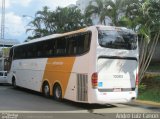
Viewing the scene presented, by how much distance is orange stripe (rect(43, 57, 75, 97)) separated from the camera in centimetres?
1700

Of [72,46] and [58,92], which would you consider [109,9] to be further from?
[72,46]

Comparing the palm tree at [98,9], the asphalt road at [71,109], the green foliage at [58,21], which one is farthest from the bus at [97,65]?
the green foliage at [58,21]

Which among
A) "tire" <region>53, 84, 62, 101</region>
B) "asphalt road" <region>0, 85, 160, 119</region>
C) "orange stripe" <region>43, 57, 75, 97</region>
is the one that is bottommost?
"asphalt road" <region>0, 85, 160, 119</region>

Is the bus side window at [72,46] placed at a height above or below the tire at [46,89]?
above

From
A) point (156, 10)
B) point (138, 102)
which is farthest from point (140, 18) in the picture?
point (138, 102)

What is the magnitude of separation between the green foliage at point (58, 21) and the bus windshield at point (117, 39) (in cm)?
2507

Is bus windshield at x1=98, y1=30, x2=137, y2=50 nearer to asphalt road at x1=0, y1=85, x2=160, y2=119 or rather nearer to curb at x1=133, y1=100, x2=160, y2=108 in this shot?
asphalt road at x1=0, y1=85, x2=160, y2=119

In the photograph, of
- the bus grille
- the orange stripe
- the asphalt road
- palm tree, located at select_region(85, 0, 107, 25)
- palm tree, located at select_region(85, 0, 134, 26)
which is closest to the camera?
the asphalt road

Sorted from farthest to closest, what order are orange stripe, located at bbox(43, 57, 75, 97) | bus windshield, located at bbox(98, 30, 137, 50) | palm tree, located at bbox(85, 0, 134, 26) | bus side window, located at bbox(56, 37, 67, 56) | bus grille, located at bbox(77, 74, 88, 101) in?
palm tree, located at bbox(85, 0, 134, 26) < bus side window, located at bbox(56, 37, 67, 56) < orange stripe, located at bbox(43, 57, 75, 97) < bus grille, located at bbox(77, 74, 88, 101) < bus windshield, located at bbox(98, 30, 137, 50)

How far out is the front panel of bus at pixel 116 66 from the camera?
49.3 feet

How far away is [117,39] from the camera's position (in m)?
15.6

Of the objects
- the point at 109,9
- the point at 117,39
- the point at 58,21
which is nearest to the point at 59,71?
the point at 117,39

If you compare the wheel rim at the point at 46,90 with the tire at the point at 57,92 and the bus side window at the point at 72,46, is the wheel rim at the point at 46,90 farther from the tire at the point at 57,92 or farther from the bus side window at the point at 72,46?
the bus side window at the point at 72,46

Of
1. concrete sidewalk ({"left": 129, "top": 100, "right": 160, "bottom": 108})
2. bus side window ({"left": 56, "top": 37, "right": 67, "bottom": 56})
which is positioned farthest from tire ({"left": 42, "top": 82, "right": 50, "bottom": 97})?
concrete sidewalk ({"left": 129, "top": 100, "right": 160, "bottom": 108})
